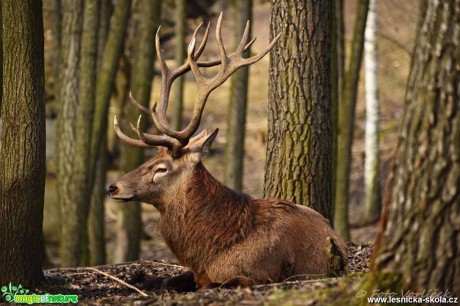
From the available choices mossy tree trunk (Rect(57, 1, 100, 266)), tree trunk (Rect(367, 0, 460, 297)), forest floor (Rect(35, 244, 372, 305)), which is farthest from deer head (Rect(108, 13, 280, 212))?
mossy tree trunk (Rect(57, 1, 100, 266))

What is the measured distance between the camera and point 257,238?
27.2 feet

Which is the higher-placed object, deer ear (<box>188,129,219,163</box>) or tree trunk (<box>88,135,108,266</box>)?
deer ear (<box>188,129,219,163</box>)

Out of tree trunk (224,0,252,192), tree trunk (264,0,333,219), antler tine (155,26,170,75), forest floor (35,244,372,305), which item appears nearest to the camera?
forest floor (35,244,372,305)

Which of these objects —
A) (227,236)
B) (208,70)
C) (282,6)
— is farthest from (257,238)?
(208,70)

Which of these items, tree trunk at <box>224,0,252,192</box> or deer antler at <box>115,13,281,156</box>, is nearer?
deer antler at <box>115,13,281,156</box>

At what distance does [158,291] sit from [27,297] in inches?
45.9

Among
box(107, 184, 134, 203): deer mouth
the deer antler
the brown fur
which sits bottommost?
the brown fur

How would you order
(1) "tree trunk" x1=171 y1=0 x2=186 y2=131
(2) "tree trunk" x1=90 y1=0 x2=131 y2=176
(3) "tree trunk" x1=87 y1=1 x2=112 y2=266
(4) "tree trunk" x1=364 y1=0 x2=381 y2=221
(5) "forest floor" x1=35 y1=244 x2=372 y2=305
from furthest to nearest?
(4) "tree trunk" x1=364 y1=0 x2=381 y2=221
(1) "tree trunk" x1=171 y1=0 x2=186 y2=131
(3) "tree trunk" x1=87 y1=1 x2=112 y2=266
(2) "tree trunk" x1=90 y1=0 x2=131 y2=176
(5) "forest floor" x1=35 y1=244 x2=372 y2=305

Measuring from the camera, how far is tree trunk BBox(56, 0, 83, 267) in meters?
13.2

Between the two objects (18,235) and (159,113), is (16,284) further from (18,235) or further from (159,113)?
(159,113)

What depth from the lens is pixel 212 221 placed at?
8438 millimetres

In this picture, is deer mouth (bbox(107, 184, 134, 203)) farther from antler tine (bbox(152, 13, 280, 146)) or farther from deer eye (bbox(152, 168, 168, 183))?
antler tine (bbox(152, 13, 280, 146))

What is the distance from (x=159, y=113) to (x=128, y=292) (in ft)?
5.63

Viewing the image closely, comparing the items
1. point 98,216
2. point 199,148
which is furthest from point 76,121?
point 199,148
